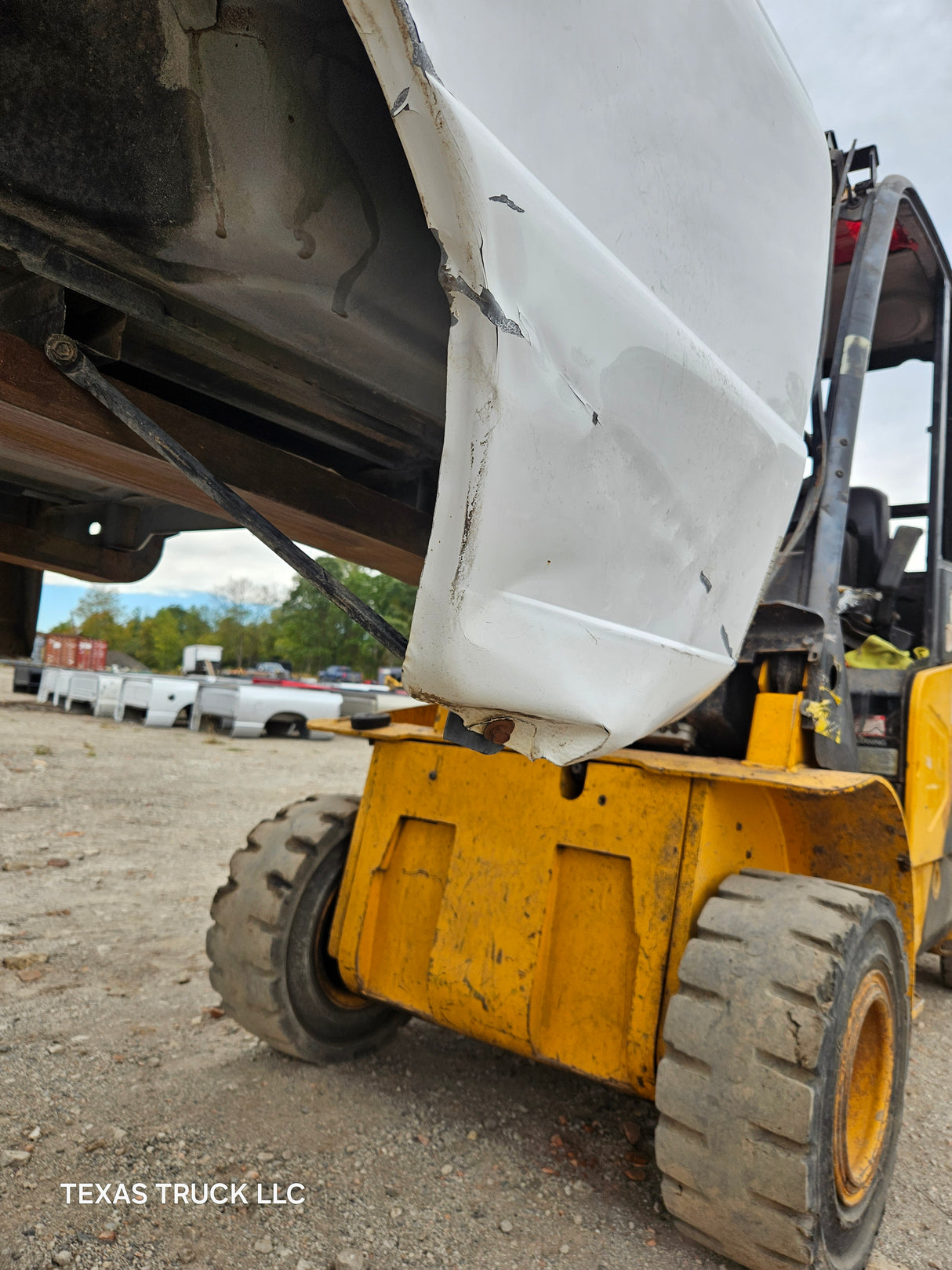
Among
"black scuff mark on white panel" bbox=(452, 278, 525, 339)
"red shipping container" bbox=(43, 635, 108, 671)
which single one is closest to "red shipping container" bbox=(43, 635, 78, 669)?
"red shipping container" bbox=(43, 635, 108, 671)

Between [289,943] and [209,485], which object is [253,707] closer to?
[289,943]

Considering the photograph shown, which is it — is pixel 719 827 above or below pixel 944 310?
below

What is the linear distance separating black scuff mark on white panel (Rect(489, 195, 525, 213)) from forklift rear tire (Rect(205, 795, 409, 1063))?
7.43ft

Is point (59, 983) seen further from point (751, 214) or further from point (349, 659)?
point (349, 659)

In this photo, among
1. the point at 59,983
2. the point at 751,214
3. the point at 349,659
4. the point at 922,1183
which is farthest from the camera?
the point at 349,659

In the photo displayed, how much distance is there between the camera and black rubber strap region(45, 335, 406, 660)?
1.56m

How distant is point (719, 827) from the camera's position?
2.30m

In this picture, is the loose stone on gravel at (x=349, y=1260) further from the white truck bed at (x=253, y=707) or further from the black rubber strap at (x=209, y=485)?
the white truck bed at (x=253, y=707)

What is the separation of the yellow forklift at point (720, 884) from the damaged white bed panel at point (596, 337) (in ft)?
0.88

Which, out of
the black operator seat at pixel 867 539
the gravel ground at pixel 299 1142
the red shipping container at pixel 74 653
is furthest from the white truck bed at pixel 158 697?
the red shipping container at pixel 74 653

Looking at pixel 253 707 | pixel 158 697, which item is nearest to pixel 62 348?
pixel 253 707

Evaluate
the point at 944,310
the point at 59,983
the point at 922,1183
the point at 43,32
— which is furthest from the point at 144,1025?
the point at 944,310

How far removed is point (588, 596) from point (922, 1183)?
2.40m

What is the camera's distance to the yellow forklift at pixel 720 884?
1.89m
